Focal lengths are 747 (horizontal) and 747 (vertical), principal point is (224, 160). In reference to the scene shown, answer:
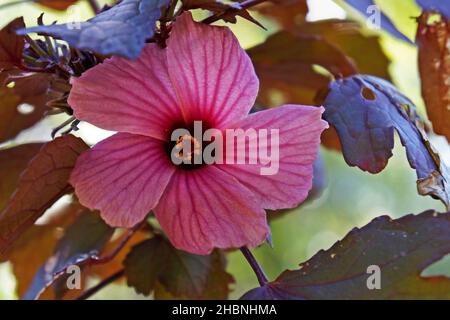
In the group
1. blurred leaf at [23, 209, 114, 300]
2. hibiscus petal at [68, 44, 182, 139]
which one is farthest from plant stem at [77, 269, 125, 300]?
hibiscus petal at [68, 44, 182, 139]

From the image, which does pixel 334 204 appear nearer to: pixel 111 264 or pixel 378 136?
pixel 111 264

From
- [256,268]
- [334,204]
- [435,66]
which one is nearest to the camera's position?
[256,268]

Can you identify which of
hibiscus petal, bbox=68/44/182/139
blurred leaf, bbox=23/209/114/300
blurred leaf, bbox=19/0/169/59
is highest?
blurred leaf, bbox=19/0/169/59

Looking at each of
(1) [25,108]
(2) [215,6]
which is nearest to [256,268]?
(2) [215,6]

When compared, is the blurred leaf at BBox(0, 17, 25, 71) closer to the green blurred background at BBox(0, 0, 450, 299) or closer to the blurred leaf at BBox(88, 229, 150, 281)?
the blurred leaf at BBox(88, 229, 150, 281)

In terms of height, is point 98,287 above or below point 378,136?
below

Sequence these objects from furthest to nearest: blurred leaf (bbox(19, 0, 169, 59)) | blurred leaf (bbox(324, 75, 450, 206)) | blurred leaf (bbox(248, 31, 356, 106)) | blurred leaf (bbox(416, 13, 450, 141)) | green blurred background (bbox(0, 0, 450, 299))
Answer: green blurred background (bbox(0, 0, 450, 299)) → blurred leaf (bbox(248, 31, 356, 106)) → blurred leaf (bbox(416, 13, 450, 141)) → blurred leaf (bbox(324, 75, 450, 206)) → blurred leaf (bbox(19, 0, 169, 59))
